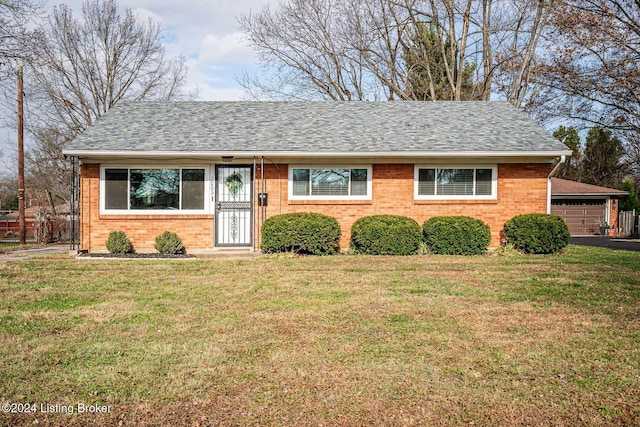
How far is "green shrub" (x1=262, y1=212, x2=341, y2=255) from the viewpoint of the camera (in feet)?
39.9

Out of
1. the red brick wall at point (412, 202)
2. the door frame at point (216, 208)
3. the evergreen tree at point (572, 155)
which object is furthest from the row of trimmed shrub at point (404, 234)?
the evergreen tree at point (572, 155)

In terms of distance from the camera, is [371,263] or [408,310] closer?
[408,310]

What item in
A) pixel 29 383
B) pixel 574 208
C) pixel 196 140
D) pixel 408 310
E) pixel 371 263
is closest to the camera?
pixel 29 383

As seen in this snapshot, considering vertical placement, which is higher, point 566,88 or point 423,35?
point 423,35

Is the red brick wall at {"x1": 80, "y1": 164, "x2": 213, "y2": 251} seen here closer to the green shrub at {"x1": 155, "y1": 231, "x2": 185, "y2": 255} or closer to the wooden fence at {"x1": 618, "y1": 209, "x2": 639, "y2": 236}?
the green shrub at {"x1": 155, "y1": 231, "x2": 185, "y2": 255}

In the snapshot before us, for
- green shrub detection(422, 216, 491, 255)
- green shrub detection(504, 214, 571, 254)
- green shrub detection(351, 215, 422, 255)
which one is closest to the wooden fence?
green shrub detection(504, 214, 571, 254)

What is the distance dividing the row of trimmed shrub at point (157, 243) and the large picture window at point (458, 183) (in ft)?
22.0

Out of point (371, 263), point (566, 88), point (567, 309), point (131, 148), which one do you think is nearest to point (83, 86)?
point (131, 148)

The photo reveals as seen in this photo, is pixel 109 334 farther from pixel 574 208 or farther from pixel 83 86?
pixel 574 208

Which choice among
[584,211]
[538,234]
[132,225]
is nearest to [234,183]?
[132,225]

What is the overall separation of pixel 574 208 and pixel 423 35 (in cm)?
1335

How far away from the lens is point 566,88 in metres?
23.9

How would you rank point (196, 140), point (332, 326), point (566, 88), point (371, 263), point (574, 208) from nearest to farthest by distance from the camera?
point (332, 326) → point (371, 263) → point (196, 140) → point (566, 88) → point (574, 208)

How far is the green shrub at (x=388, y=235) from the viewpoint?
12.4 m
